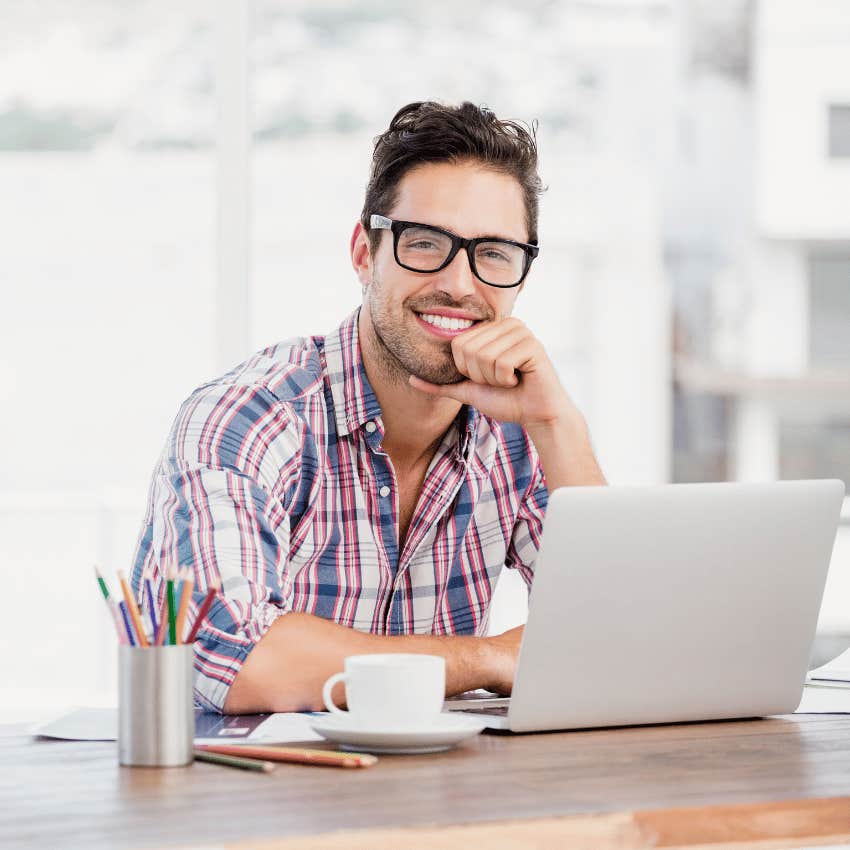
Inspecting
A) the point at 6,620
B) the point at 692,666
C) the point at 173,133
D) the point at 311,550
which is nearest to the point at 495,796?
the point at 692,666

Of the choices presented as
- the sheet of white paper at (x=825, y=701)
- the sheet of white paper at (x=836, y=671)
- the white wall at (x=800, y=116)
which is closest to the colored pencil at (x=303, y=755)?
the sheet of white paper at (x=825, y=701)

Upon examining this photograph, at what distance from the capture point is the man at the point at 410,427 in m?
1.75

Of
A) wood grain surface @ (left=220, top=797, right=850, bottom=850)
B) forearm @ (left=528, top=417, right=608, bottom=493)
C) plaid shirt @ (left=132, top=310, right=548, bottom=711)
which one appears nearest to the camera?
wood grain surface @ (left=220, top=797, right=850, bottom=850)

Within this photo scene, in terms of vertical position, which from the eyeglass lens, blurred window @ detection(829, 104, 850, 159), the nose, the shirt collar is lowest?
the shirt collar

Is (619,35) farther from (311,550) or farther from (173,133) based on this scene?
(311,550)

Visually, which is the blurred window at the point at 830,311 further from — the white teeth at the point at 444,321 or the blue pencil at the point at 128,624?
the blue pencil at the point at 128,624

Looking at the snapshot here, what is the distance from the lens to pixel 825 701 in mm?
1517

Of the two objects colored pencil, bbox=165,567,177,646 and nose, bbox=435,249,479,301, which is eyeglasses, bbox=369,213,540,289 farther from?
colored pencil, bbox=165,567,177,646

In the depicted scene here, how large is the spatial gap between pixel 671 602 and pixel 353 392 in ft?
2.38

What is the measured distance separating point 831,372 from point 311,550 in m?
2.61

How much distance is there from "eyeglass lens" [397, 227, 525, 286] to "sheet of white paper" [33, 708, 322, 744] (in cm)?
76

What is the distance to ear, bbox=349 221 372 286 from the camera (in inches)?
82.7

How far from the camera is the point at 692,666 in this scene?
133 cm

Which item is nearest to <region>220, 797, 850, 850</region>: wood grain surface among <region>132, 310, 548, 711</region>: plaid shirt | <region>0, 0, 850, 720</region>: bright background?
<region>132, 310, 548, 711</region>: plaid shirt
